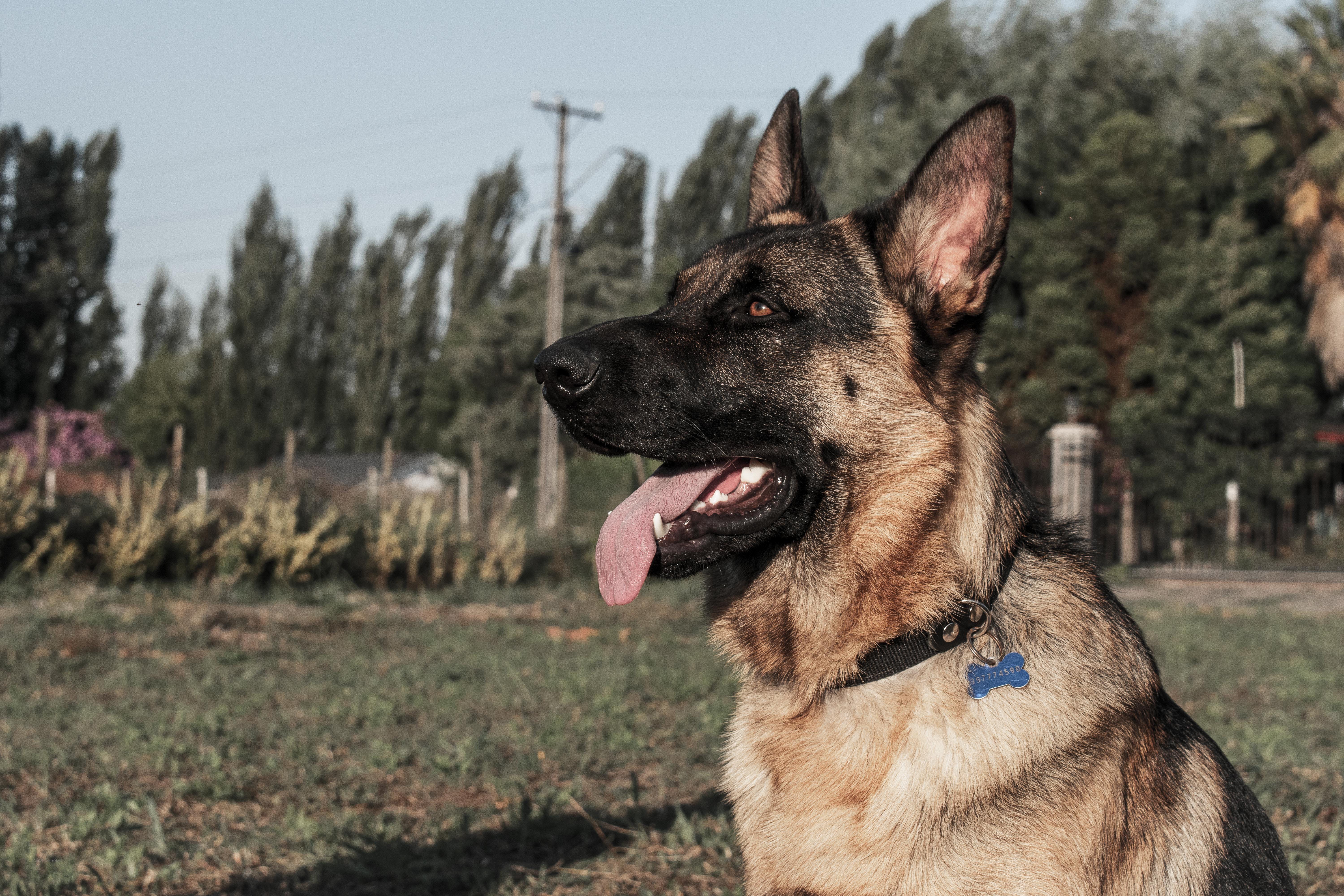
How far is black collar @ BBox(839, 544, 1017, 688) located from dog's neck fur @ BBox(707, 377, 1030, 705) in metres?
0.02

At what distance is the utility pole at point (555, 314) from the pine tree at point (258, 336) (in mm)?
22399

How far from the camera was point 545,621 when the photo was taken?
393 inches

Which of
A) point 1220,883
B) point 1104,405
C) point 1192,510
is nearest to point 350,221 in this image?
point 1104,405

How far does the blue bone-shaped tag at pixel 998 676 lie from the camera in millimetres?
2199

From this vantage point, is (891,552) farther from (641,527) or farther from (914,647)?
(641,527)

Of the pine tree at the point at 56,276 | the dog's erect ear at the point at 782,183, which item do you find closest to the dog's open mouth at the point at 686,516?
the dog's erect ear at the point at 782,183

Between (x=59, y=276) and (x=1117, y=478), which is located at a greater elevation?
(x=59, y=276)

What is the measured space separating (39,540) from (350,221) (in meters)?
37.6

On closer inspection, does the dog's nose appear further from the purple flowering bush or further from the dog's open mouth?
the purple flowering bush

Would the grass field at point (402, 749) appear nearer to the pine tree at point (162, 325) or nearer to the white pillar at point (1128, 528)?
the white pillar at point (1128, 528)

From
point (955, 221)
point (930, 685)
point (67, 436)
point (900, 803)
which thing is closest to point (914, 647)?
point (930, 685)

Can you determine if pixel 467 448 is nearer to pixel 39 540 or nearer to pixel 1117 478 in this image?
pixel 1117 478

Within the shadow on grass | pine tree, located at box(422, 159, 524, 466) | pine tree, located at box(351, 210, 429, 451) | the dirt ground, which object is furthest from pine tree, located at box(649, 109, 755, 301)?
the shadow on grass

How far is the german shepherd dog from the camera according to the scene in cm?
211
